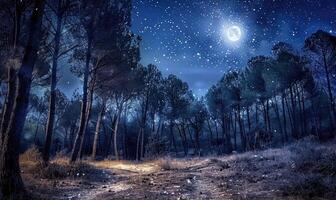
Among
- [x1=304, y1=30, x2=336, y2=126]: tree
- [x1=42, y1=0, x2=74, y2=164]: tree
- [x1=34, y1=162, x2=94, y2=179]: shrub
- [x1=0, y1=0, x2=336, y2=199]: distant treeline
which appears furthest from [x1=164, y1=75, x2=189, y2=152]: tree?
[x1=34, y1=162, x2=94, y2=179]: shrub

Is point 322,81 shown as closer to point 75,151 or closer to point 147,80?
point 147,80

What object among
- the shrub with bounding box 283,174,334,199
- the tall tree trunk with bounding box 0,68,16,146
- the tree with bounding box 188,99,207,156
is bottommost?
the shrub with bounding box 283,174,334,199

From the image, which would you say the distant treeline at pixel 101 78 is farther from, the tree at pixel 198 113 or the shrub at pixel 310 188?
the shrub at pixel 310 188

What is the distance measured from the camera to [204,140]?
7775 centimetres

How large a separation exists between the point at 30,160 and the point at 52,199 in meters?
7.29

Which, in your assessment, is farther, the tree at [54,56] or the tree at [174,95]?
the tree at [174,95]

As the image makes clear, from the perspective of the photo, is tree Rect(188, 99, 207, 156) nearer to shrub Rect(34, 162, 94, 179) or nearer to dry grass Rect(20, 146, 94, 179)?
dry grass Rect(20, 146, 94, 179)

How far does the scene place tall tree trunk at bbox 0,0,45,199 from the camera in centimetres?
707

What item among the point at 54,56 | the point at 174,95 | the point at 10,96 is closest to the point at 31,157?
the point at 10,96

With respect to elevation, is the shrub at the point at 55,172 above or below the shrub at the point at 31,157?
below

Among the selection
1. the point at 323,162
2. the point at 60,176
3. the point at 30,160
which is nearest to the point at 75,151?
the point at 30,160

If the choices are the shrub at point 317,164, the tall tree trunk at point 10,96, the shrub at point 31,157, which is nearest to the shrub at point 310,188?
the shrub at point 317,164

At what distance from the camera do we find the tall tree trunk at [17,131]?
23.2 ft

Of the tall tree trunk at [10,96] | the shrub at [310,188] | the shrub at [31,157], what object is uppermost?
the tall tree trunk at [10,96]
